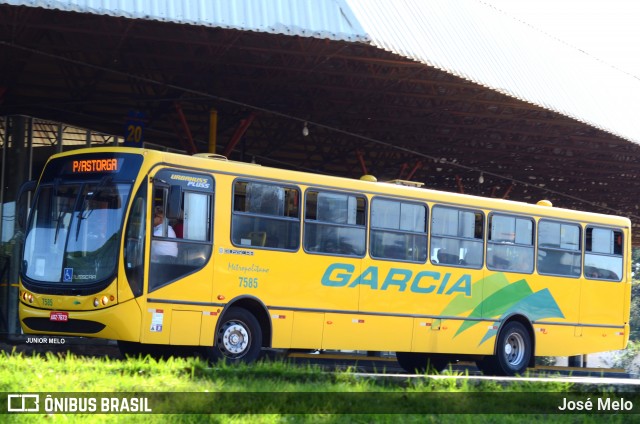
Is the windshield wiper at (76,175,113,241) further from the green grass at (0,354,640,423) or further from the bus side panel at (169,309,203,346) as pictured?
the green grass at (0,354,640,423)

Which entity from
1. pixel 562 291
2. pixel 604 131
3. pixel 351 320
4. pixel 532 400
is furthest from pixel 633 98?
pixel 532 400

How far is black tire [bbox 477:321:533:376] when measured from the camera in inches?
779

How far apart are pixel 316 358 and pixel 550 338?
5223 millimetres

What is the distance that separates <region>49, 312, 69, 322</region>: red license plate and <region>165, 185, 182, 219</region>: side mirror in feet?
6.07

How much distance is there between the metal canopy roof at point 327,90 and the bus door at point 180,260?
13.9 feet

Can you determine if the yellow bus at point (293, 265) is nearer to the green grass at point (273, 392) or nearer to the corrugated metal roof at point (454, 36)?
the green grass at point (273, 392)

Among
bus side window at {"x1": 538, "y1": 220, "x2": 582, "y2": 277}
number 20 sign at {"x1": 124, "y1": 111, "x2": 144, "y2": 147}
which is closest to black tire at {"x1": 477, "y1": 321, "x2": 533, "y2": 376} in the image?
bus side window at {"x1": 538, "y1": 220, "x2": 582, "y2": 277}

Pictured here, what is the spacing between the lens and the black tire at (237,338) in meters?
15.3

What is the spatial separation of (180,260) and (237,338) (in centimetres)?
145

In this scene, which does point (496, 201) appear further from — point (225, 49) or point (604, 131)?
point (604, 131)

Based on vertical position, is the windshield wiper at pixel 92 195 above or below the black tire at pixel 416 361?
above

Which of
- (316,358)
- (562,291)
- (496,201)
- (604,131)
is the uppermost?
(604,131)

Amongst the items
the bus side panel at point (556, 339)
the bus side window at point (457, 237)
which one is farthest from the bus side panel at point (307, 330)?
the bus side panel at point (556, 339)

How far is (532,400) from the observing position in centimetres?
1077
